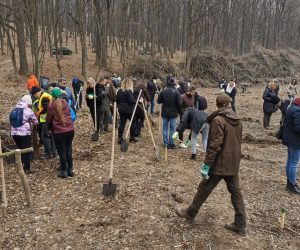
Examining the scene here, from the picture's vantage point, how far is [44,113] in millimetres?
8352

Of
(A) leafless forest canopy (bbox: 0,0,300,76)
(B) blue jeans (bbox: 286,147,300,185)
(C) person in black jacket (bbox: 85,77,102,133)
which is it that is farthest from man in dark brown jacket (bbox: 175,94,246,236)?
(A) leafless forest canopy (bbox: 0,0,300,76)

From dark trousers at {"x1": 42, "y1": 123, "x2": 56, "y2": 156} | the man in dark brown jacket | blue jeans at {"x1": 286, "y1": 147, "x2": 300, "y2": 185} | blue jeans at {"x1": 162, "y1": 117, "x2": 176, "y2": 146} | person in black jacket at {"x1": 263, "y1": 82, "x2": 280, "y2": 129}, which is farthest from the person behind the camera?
person in black jacket at {"x1": 263, "y1": 82, "x2": 280, "y2": 129}

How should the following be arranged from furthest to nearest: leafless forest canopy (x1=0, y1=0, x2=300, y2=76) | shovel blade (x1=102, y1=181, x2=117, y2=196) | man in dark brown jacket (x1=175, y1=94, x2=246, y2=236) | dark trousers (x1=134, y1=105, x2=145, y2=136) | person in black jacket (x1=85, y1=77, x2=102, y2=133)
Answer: leafless forest canopy (x1=0, y1=0, x2=300, y2=76) → person in black jacket (x1=85, y1=77, x2=102, y2=133) → dark trousers (x1=134, y1=105, x2=145, y2=136) → shovel blade (x1=102, y1=181, x2=117, y2=196) → man in dark brown jacket (x1=175, y1=94, x2=246, y2=236)

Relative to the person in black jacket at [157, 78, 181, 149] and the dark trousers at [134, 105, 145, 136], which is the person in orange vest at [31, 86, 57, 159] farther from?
the person in black jacket at [157, 78, 181, 149]

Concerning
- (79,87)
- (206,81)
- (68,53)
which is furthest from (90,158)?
(68,53)

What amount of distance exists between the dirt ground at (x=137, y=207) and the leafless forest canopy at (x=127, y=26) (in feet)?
24.6

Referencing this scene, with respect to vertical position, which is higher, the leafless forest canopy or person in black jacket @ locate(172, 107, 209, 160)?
the leafless forest canopy

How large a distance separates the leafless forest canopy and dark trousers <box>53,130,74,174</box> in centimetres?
739

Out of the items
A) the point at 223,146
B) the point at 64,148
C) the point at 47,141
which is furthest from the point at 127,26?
the point at 223,146

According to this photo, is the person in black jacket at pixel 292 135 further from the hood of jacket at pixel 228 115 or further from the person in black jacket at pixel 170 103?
the person in black jacket at pixel 170 103

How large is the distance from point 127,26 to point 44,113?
2242 centimetres

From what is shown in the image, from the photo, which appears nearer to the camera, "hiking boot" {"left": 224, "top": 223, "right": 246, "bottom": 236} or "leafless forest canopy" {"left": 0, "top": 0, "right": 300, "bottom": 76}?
"hiking boot" {"left": 224, "top": 223, "right": 246, "bottom": 236}

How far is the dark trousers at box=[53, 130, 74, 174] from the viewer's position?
7234 millimetres

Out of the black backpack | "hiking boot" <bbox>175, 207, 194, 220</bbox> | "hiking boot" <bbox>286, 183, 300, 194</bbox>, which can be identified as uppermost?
the black backpack
